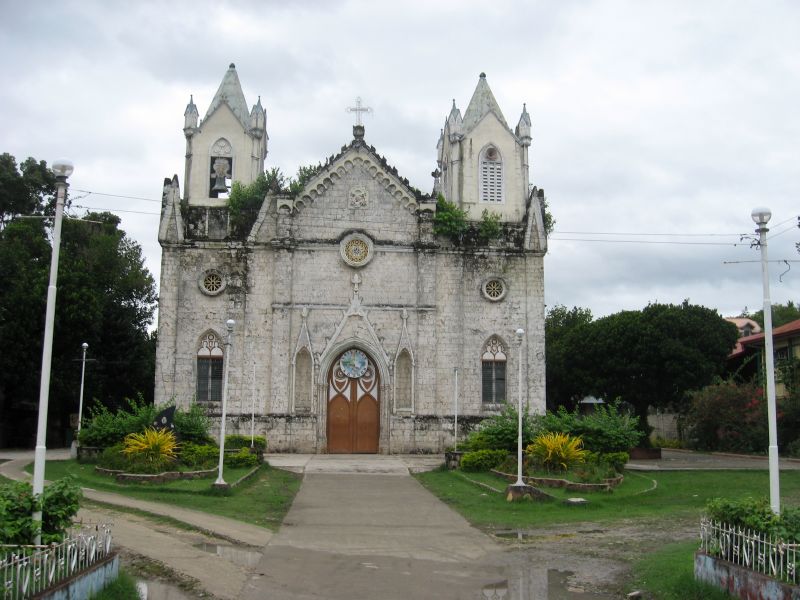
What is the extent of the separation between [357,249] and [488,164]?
760 centimetres

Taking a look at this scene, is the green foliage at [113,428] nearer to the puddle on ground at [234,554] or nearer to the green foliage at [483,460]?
the green foliage at [483,460]

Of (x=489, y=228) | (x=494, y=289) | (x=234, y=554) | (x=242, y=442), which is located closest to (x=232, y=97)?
(x=489, y=228)

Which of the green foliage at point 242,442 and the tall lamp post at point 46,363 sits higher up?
the tall lamp post at point 46,363

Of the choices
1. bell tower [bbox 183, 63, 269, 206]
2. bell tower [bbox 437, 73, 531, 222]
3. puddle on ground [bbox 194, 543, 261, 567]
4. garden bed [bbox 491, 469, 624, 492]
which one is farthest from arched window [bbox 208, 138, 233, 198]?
puddle on ground [bbox 194, 543, 261, 567]

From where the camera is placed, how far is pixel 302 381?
33.9 meters

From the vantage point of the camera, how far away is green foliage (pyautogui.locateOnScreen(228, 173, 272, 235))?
3531 centimetres

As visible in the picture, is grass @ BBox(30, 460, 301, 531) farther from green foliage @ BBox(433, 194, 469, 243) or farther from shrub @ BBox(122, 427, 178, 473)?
green foliage @ BBox(433, 194, 469, 243)

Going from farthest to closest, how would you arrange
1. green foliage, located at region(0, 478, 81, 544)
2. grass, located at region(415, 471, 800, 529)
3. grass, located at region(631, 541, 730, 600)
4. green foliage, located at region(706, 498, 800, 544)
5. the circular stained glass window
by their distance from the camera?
the circular stained glass window < grass, located at region(415, 471, 800, 529) < grass, located at region(631, 541, 730, 600) < green foliage, located at region(706, 498, 800, 544) < green foliage, located at region(0, 478, 81, 544)

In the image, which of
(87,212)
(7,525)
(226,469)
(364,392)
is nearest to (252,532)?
(7,525)

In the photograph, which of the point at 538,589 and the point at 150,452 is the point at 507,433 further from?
the point at 538,589

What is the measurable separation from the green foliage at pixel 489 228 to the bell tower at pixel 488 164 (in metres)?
1.07

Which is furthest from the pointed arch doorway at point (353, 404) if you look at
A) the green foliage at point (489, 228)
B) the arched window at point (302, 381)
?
the green foliage at point (489, 228)

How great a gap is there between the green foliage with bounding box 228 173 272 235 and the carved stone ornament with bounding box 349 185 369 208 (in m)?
3.35

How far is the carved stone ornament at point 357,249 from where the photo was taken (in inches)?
1382
